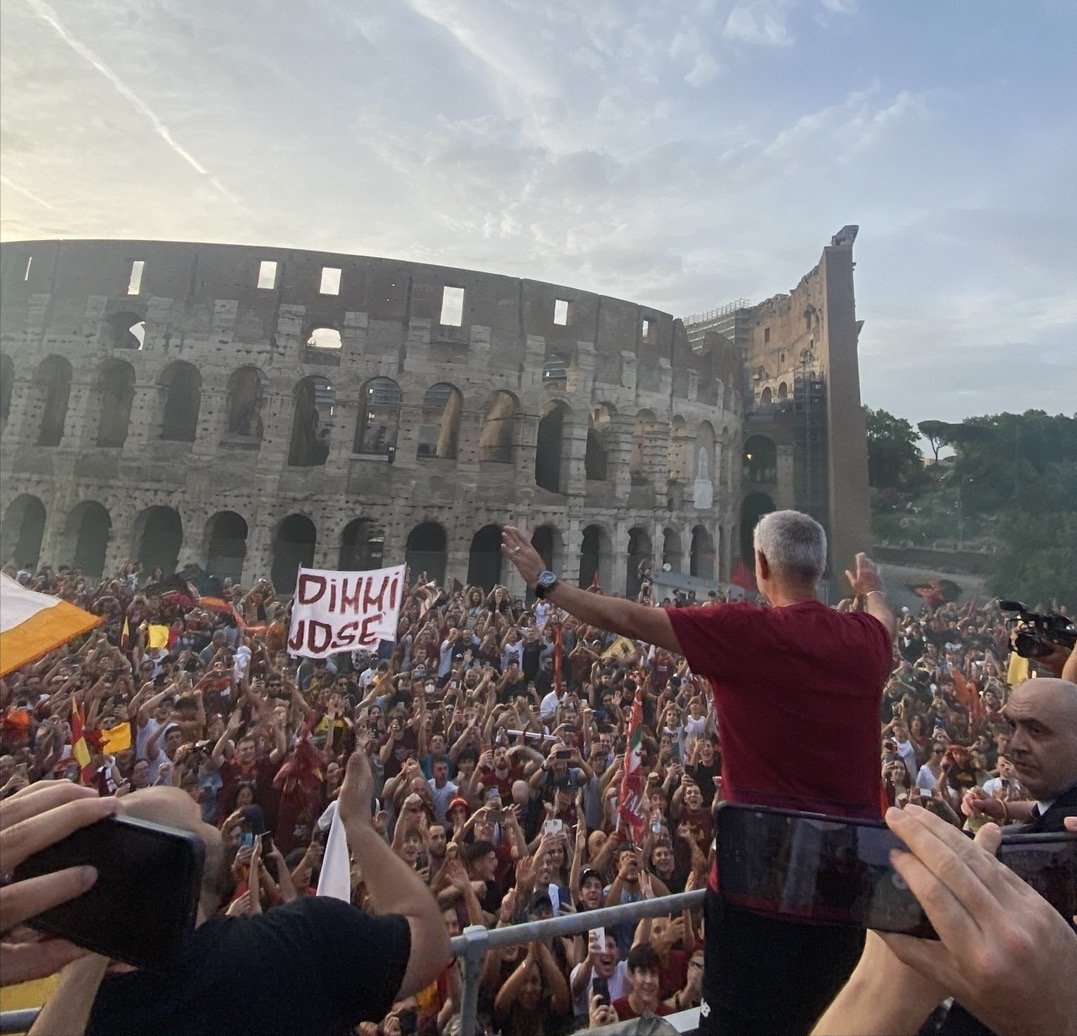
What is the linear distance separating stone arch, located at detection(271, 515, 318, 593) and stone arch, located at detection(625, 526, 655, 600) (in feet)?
37.7

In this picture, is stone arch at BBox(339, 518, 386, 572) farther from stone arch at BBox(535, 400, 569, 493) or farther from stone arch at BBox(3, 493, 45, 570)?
stone arch at BBox(3, 493, 45, 570)

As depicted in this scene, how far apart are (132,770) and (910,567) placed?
37103mm

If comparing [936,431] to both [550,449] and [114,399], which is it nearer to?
[550,449]

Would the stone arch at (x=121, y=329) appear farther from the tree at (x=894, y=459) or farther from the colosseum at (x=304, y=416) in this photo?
the tree at (x=894, y=459)

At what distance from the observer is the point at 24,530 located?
912 inches

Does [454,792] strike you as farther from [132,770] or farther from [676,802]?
[132,770]

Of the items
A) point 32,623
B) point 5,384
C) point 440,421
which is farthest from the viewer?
point 440,421

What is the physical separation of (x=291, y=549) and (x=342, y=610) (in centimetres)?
1502

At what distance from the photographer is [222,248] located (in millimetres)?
22844

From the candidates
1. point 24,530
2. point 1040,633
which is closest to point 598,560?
point 24,530

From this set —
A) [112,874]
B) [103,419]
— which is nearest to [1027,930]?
[112,874]

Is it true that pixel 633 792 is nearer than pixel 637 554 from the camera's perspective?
Yes

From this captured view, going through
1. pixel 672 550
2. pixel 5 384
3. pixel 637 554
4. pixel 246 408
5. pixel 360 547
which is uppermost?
pixel 246 408

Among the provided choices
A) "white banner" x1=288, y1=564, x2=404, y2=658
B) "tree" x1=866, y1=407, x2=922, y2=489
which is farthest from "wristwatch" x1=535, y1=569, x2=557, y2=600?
"tree" x1=866, y1=407, x2=922, y2=489
